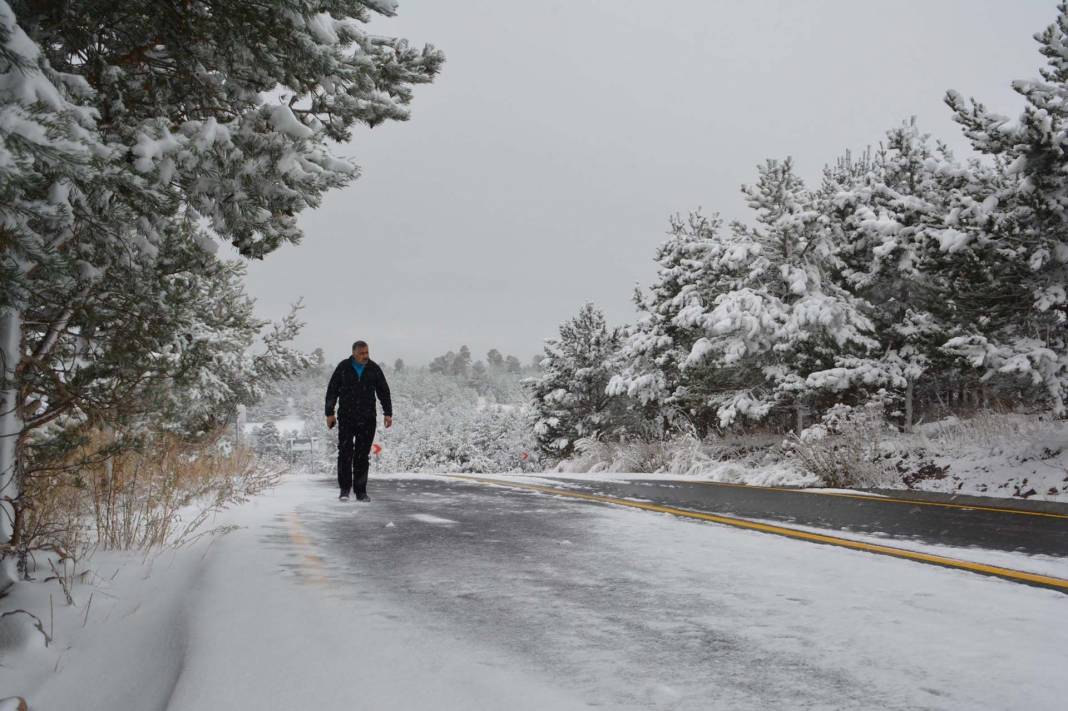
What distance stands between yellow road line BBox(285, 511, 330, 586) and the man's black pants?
1.74 m

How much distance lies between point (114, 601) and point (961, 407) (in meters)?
20.2

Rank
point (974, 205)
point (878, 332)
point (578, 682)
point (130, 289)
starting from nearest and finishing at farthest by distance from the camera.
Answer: point (578, 682) → point (130, 289) → point (974, 205) → point (878, 332)

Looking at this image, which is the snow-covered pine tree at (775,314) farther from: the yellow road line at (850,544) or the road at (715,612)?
the road at (715,612)

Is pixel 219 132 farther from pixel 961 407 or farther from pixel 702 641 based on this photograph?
pixel 961 407

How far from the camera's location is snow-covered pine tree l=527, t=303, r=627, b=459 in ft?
107

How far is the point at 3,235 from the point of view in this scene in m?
3.33

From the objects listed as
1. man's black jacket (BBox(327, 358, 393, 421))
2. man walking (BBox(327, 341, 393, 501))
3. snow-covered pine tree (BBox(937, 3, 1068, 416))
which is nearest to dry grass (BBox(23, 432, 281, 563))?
man walking (BBox(327, 341, 393, 501))

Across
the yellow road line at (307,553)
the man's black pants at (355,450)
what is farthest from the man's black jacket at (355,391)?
the yellow road line at (307,553)

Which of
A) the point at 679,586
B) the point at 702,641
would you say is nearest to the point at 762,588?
the point at 679,586

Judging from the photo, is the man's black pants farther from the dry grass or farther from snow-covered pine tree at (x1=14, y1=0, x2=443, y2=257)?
snow-covered pine tree at (x1=14, y1=0, x2=443, y2=257)

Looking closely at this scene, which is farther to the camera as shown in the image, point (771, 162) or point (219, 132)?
point (771, 162)

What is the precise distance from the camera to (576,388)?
1324 inches

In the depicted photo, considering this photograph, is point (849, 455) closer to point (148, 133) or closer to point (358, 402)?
point (358, 402)

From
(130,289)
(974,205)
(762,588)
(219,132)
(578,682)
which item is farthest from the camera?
(974,205)
